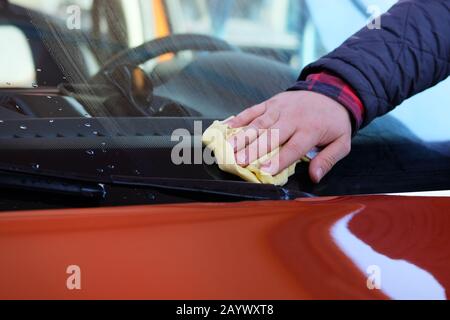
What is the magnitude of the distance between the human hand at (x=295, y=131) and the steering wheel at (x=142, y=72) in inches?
5.6

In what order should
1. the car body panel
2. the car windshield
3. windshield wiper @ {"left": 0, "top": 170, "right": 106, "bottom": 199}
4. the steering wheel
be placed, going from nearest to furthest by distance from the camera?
the car body panel → windshield wiper @ {"left": 0, "top": 170, "right": 106, "bottom": 199} → the car windshield → the steering wheel

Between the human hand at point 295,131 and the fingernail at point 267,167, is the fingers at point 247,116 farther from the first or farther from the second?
the fingernail at point 267,167

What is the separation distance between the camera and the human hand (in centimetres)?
137

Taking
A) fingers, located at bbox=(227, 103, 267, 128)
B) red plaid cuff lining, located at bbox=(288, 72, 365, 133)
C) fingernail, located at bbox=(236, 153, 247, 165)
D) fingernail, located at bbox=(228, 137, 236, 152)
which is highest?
red plaid cuff lining, located at bbox=(288, 72, 365, 133)

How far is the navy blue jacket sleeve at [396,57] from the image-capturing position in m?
1.49

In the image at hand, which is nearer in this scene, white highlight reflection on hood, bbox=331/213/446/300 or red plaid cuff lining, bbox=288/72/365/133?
white highlight reflection on hood, bbox=331/213/446/300

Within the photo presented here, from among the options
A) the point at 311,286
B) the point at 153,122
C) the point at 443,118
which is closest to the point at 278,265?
the point at 311,286

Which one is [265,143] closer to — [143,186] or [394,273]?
[143,186]

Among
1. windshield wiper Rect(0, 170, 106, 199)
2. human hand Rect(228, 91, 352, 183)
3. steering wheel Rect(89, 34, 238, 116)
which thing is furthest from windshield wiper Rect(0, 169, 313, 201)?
steering wheel Rect(89, 34, 238, 116)

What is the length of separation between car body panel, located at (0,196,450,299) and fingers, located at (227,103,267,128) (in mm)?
304

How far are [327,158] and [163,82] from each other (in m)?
0.36

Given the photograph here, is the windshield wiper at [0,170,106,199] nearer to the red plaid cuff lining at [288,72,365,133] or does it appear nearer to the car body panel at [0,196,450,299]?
the car body panel at [0,196,450,299]

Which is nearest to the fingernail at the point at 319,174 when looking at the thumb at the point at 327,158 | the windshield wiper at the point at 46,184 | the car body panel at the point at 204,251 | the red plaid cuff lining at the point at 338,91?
the thumb at the point at 327,158

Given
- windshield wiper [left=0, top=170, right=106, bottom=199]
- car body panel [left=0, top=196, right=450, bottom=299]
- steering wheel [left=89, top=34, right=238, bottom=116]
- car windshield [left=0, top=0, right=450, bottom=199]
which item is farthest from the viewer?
steering wheel [left=89, top=34, right=238, bottom=116]
